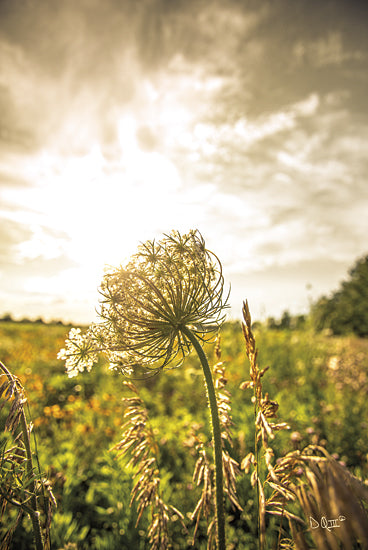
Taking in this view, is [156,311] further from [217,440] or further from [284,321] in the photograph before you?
[284,321]

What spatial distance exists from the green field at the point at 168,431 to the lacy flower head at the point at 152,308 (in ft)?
2.13

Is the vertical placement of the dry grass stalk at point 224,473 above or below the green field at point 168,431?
above

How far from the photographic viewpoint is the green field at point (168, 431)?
287 centimetres

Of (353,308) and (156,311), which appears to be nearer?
(156,311)

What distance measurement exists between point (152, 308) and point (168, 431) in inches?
153

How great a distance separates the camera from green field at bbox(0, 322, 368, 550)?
2869 millimetres

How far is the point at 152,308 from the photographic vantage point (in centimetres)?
130

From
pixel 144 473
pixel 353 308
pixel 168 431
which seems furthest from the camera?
pixel 353 308

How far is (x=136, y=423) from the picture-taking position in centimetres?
161

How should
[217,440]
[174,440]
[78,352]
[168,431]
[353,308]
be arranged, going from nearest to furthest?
[217,440] < [78,352] < [174,440] < [168,431] < [353,308]

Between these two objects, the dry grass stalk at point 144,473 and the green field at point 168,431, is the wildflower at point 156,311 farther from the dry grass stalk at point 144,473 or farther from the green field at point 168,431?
the green field at point 168,431

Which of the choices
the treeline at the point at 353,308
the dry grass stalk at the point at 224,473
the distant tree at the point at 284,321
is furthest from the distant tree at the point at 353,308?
the dry grass stalk at the point at 224,473

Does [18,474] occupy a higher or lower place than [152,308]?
lower
